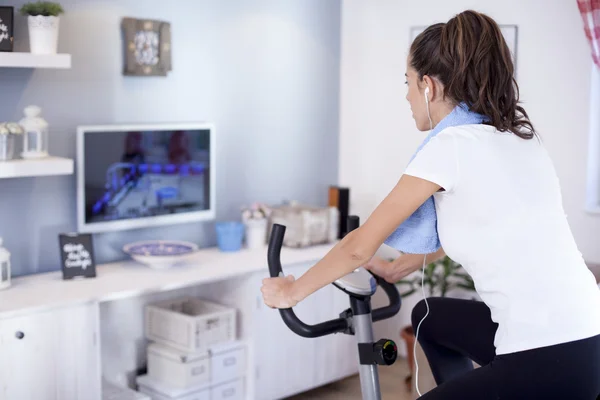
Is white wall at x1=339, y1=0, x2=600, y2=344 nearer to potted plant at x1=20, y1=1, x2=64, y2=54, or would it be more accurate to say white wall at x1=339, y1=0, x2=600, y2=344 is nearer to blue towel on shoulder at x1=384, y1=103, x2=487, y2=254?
potted plant at x1=20, y1=1, x2=64, y2=54

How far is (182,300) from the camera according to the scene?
3.68m

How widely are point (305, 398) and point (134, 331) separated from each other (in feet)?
2.91

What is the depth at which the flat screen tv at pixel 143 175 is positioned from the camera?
328 centimetres

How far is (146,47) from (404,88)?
1472 millimetres

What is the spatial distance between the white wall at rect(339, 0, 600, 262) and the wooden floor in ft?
3.09

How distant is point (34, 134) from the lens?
10.0 ft

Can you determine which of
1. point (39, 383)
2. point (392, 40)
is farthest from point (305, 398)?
point (392, 40)

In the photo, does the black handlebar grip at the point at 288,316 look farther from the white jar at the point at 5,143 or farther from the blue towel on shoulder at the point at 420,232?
the white jar at the point at 5,143

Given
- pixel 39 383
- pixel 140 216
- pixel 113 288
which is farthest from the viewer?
pixel 140 216

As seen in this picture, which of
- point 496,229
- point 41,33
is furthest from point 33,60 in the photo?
point 496,229

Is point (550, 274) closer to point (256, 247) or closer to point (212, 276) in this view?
point (212, 276)

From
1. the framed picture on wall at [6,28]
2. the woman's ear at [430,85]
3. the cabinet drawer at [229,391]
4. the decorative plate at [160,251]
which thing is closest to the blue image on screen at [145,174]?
the decorative plate at [160,251]

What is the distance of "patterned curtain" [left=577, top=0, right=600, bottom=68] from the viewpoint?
3.39 m

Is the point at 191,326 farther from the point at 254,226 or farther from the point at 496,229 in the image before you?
the point at 496,229
